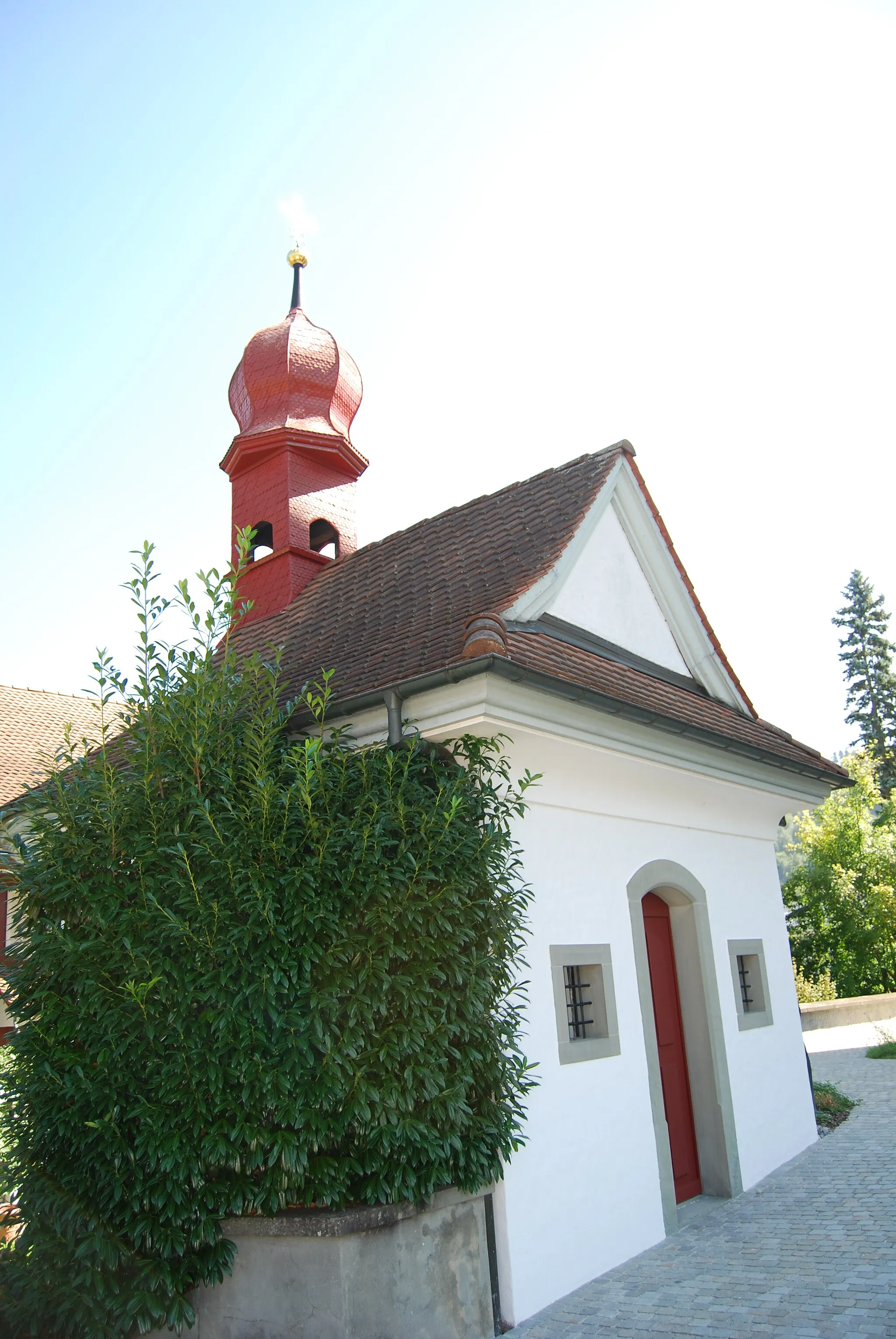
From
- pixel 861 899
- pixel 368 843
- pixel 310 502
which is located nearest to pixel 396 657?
pixel 368 843

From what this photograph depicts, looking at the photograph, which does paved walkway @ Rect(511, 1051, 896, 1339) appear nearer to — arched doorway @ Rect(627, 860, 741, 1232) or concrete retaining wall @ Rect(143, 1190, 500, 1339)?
arched doorway @ Rect(627, 860, 741, 1232)

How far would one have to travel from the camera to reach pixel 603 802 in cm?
684

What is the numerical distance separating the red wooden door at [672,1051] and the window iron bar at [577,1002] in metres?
0.95

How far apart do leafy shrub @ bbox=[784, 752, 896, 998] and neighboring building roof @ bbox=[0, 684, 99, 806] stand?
1517 cm

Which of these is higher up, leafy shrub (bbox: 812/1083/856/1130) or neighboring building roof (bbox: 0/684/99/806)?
neighboring building roof (bbox: 0/684/99/806)

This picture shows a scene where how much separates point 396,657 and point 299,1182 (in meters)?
3.06

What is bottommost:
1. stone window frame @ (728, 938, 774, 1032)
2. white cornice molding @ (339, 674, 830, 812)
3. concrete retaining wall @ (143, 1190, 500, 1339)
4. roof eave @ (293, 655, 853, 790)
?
concrete retaining wall @ (143, 1190, 500, 1339)

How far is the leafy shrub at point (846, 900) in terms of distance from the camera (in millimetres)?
20484

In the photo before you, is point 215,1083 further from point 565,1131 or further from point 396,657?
point 396,657

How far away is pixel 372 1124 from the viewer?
4.56 m

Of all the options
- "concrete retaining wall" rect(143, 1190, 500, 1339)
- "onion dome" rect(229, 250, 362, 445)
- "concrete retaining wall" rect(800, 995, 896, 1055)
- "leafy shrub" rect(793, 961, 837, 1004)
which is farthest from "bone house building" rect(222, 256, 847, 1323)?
"leafy shrub" rect(793, 961, 837, 1004)

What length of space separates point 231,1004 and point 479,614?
2455 mm

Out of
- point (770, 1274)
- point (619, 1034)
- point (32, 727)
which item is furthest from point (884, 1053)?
point (32, 727)

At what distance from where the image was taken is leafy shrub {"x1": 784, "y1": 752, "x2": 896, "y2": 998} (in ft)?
67.2
